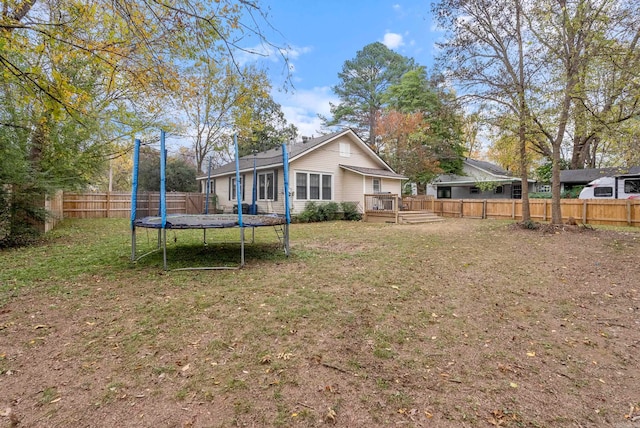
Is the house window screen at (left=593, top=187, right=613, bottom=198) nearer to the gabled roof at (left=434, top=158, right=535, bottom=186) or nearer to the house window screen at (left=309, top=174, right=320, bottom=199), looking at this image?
the gabled roof at (left=434, top=158, right=535, bottom=186)

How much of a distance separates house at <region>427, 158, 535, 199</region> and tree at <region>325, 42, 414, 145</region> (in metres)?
8.35

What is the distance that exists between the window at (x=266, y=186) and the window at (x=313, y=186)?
133cm

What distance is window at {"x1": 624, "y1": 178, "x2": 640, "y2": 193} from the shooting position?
19.1 m

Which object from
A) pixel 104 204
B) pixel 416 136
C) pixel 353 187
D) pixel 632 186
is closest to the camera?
pixel 104 204

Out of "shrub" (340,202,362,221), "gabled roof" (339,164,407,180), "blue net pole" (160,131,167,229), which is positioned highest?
"gabled roof" (339,164,407,180)

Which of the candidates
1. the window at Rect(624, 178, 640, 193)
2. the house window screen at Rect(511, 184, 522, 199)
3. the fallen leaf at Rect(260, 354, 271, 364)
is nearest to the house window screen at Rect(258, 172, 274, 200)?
the fallen leaf at Rect(260, 354, 271, 364)

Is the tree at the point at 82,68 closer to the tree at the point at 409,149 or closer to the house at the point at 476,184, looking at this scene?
the tree at the point at 409,149

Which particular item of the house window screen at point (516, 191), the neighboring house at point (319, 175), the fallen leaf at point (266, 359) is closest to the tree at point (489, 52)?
the neighboring house at point (319, 175)

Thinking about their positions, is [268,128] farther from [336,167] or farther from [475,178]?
[475,178]

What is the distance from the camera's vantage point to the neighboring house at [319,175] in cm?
1616

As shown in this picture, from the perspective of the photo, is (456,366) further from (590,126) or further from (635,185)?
(635,185)

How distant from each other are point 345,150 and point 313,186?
3137mm

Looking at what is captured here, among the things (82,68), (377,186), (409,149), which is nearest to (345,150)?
(377,186)

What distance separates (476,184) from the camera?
25.7 meters
